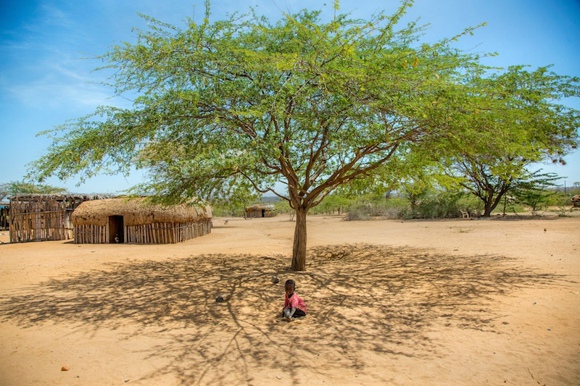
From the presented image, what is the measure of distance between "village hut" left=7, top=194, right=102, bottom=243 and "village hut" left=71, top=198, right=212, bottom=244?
2.45 m

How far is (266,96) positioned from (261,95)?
Answer: 159mm

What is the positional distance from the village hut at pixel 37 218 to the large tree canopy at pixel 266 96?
1355 centimetres

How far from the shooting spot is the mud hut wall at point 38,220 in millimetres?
18281

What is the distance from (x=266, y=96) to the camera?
25.8 feet

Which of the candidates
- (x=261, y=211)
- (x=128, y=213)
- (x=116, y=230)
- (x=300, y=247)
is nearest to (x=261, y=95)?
(x=300, y=247)

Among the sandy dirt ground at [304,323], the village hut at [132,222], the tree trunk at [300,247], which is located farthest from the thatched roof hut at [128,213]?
the tree trunk at [300,247]

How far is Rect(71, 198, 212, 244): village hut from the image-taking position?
16828mm

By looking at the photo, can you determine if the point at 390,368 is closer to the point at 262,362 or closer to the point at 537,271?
the point at 262,362

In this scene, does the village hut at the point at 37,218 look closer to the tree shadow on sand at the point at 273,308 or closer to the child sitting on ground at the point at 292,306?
the tree shadow on sand at the point at 273,308

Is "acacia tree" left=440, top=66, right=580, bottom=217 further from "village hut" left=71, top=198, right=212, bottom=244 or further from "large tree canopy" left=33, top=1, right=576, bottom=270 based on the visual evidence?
"village hut" left=71, top=198, right=212, bottom=244

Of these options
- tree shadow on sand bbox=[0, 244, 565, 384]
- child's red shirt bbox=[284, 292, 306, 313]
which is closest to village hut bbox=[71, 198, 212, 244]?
tree shadow on sand bbox=[0, 244, 565, 384]

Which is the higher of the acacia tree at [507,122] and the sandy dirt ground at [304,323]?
the acacia tree at [507,122]

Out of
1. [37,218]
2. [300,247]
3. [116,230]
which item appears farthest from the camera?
[116,230]

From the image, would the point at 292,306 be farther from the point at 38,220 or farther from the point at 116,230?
the point at 38,220
